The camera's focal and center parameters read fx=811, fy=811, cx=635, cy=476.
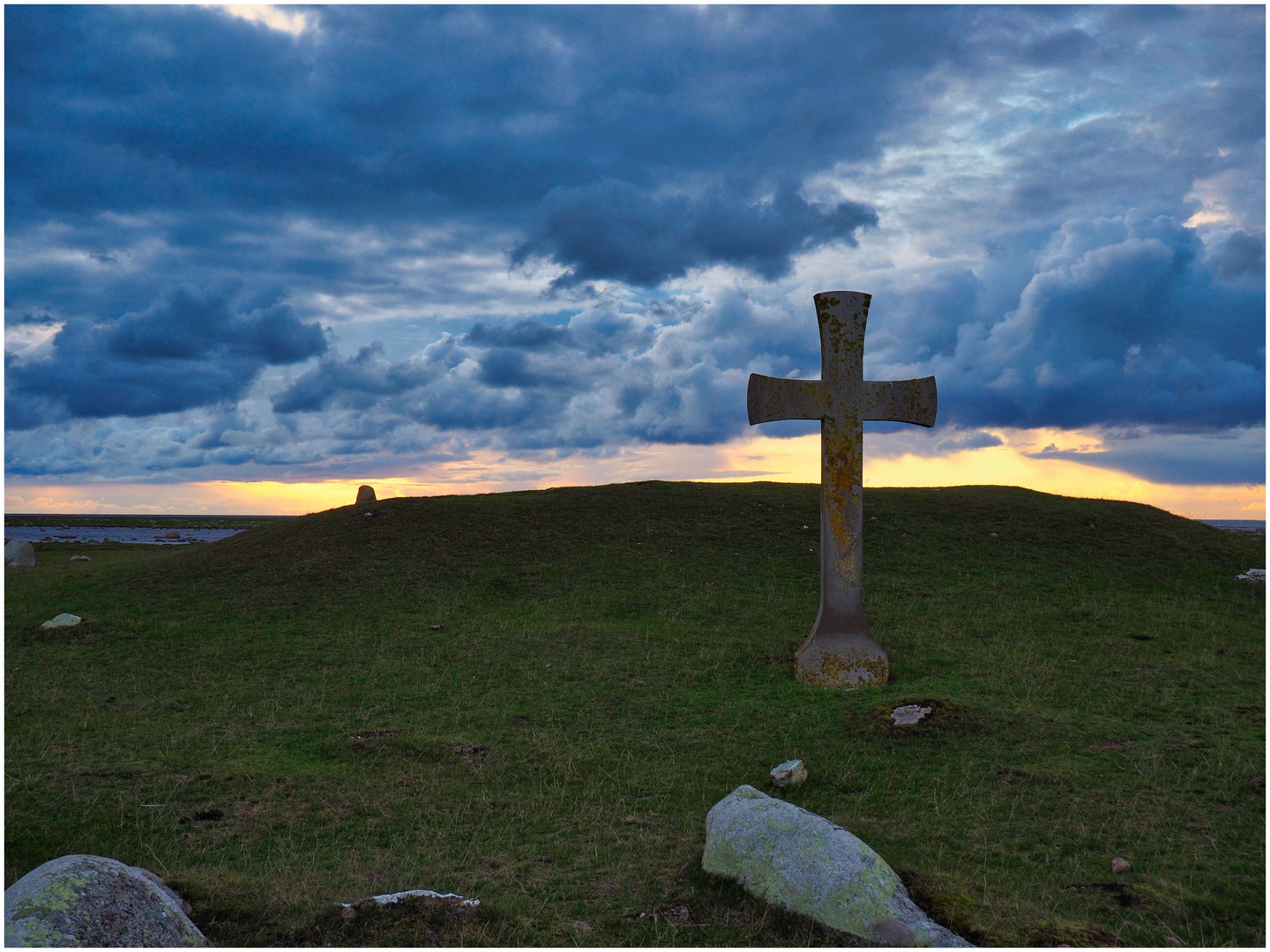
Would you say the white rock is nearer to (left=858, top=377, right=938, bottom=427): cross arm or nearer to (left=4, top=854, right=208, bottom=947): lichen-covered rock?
(left=4, top=854, right=208, bottom=947): lichen-covered rock

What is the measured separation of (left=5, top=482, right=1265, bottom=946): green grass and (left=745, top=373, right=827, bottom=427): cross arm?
464cm

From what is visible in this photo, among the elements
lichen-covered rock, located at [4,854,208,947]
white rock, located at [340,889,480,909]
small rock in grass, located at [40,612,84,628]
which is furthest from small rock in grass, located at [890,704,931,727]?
small rock in grass, located at [40,612,84,628]

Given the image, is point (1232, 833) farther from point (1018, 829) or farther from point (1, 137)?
point (1, 137)

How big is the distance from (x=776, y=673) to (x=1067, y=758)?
540cm

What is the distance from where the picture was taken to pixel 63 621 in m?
18.4

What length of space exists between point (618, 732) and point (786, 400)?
21.1 feet

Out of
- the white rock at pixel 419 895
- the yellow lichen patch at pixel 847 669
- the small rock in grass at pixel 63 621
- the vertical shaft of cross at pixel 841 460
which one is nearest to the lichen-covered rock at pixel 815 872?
the white rock at pixel 419 895

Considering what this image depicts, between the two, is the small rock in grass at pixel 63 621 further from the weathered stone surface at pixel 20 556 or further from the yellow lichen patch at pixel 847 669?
the weathered stone surface at pixel 20 556

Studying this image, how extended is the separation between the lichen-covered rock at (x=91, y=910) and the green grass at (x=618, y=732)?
0.49 m

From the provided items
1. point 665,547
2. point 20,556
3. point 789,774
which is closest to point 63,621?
point 665,547

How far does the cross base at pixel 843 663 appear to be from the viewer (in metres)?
13.9

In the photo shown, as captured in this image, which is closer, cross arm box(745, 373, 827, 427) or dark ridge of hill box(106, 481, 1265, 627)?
cross arm box(745, 373, 827, 427)

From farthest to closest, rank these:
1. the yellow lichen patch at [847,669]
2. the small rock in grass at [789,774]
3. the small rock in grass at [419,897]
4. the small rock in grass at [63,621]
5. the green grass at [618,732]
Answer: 1. the small rock in grass at [63,621]
2. the yellow lichen patch at [847,669]
3. the small rock in grass at [789,774]
4. the green grass at [618,732]
5. the small rock in grass at [419,897]

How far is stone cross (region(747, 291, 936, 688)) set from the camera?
554 inches
